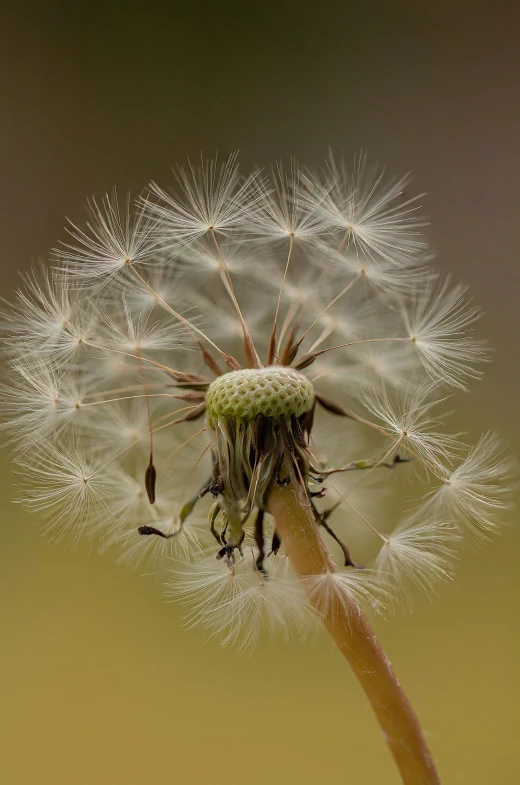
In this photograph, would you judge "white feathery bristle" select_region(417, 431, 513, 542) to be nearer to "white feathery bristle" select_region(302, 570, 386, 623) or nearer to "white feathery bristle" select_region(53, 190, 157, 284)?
"white feathery bristle" select_region(302, 570, 386, 623)

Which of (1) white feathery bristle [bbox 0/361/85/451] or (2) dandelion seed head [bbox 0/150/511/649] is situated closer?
(2) dandelion seed head [bbox 0/150/511/649]

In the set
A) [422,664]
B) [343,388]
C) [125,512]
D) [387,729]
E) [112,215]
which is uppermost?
[112,215]

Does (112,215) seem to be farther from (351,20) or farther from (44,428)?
(351,20)

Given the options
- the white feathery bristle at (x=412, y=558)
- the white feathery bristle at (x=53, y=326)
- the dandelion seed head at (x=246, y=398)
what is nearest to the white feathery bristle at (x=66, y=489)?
the dandelion seed head at (x=246, y=398)

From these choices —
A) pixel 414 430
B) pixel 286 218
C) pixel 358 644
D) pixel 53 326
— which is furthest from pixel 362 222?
pixel 358 644

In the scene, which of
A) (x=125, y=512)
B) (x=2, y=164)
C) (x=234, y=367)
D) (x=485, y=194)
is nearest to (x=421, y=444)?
(x=234, y=367)

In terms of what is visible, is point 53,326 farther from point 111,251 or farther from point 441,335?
point 441,335

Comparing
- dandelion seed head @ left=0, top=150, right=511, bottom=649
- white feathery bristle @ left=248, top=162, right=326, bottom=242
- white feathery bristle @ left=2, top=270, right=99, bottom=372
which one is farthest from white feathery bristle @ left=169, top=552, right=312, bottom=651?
white feathery bristle @ left=248, top=162, right=326, bottom=242
